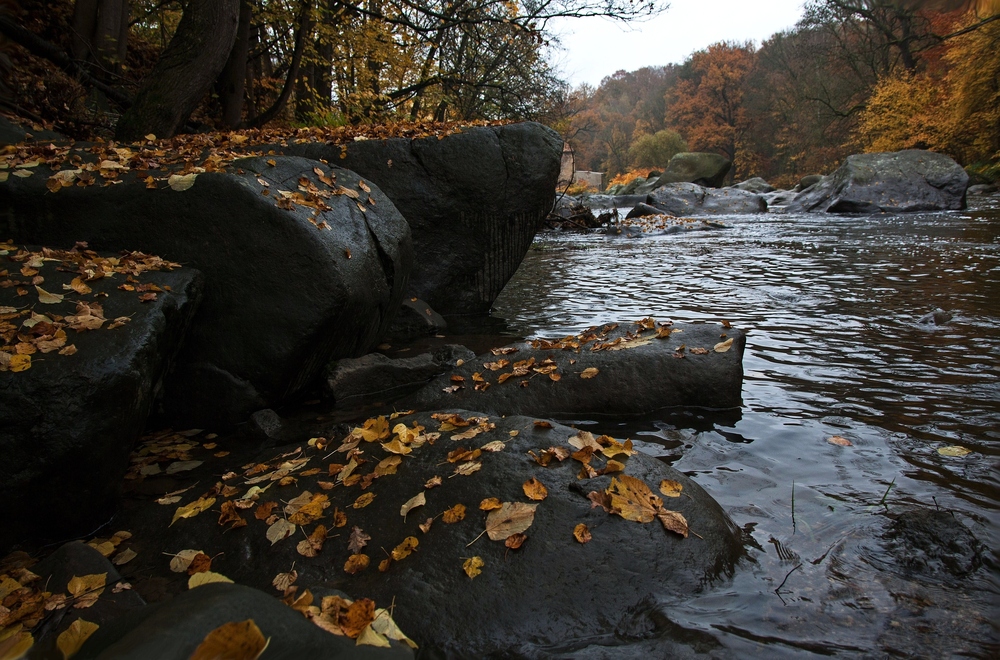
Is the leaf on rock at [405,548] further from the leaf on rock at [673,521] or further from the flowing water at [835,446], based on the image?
the leaf on rock at [673,521]

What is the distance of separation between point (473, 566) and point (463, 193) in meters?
5.13

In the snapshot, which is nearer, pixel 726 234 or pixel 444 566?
pixel 444 566

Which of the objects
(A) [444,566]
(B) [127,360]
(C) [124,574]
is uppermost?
(B) [127,360]

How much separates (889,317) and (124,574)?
6.36 m

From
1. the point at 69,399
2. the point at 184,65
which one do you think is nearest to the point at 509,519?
the point at 69,399

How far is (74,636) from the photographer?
179 cm

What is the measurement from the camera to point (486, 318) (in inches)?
285

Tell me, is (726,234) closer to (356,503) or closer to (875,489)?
(875,489)

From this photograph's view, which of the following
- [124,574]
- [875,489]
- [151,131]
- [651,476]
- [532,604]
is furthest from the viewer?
[151,131]

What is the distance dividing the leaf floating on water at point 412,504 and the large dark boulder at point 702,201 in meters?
20.6

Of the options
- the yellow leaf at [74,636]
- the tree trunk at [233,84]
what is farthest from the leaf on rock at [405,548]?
the tree trunk at [233,84]

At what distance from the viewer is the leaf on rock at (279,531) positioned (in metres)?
2.46

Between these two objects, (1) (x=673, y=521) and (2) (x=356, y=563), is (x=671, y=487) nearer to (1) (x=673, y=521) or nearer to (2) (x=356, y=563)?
(1) (x=673, y=521)

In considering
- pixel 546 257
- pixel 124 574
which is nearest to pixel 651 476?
pixel 124 574
